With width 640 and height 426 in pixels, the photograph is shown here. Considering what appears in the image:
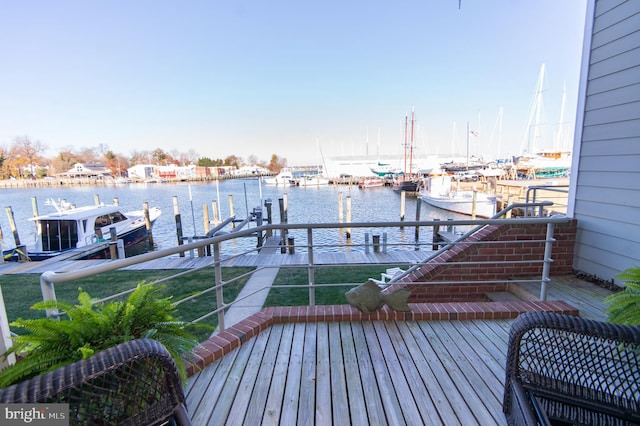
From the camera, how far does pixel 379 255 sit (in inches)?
316

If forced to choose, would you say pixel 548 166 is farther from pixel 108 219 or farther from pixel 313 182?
pixel 108 219

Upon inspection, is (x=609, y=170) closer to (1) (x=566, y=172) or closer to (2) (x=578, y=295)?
(2) (x=578, y=295)

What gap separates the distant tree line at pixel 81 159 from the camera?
43.4 m

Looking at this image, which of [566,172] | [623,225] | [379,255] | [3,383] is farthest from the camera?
[566,172]

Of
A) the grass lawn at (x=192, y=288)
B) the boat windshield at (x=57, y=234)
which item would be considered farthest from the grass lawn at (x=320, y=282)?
the boat windshield at (x=57, y=234)

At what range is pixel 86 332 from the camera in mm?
1094

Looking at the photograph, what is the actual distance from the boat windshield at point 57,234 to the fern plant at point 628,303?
13.9 metres

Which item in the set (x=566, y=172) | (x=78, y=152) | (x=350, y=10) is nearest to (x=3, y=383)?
(x=350, y=10)

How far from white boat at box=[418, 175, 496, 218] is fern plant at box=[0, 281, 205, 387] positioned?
1764 centimetres

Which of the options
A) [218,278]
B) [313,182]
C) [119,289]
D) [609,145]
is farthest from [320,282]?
[313,182]

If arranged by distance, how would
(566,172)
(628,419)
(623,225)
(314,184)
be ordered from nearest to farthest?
(628,419) < (623,225) < (566,172) < (314,184)

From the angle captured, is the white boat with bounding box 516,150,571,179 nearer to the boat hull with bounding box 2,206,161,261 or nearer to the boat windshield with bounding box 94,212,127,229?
the boat windshield with bounding box 94,212,127,229

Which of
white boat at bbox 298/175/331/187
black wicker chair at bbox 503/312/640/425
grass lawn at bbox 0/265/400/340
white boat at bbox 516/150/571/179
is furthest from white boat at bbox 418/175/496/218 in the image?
white boat at bbox 298/175/331/187

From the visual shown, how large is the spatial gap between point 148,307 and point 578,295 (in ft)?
13.6
